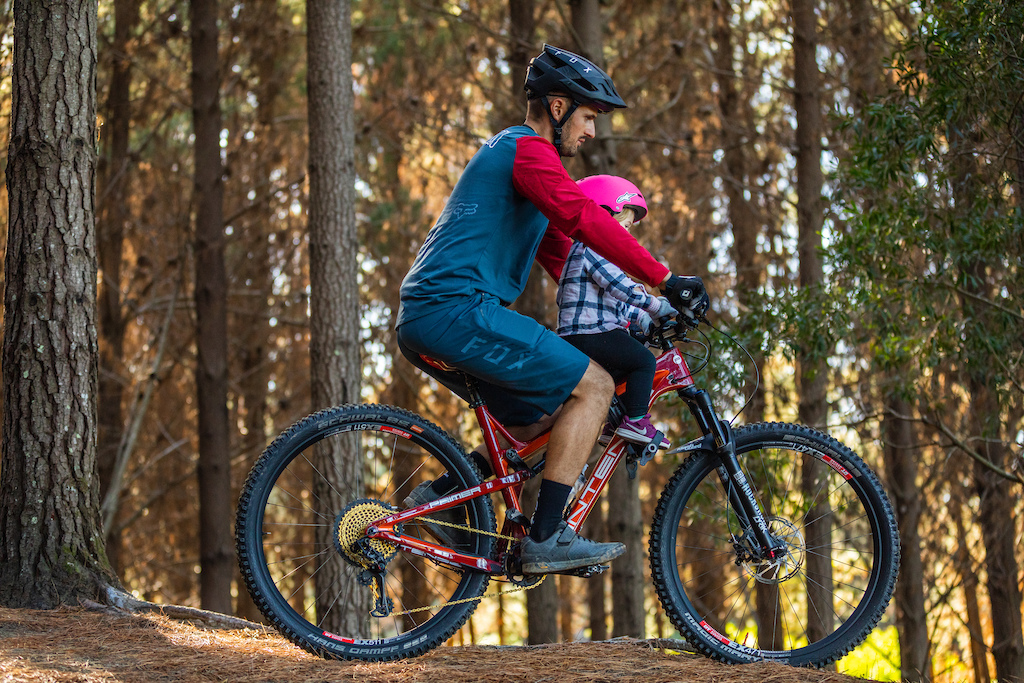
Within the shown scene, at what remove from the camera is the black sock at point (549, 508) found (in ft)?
11.2

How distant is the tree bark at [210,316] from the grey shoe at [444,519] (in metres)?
6.70

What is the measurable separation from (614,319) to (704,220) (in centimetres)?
1003

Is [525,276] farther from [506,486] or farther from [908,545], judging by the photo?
[908,545]

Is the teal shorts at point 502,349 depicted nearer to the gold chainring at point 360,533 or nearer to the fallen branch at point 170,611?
the gold chainring at point 360,533

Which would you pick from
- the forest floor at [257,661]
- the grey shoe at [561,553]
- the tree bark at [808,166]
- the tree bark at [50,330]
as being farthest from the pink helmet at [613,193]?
the tree bark at [808,166]

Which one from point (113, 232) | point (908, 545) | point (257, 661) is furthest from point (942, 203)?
point (113, 232)

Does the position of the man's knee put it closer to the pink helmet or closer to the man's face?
the pink helmet

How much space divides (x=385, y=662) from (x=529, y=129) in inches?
85.4

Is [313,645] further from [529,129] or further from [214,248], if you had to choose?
[214,248]

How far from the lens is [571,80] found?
343 centimetres

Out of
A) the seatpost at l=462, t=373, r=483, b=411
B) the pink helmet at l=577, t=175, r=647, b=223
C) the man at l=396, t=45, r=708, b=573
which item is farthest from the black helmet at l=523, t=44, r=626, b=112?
the seatpost at l=462, t=373, r=483, b=411

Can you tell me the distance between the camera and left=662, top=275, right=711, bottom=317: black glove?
10.8 feet

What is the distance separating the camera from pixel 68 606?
4.45m

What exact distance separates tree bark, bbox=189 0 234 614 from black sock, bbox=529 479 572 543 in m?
7.06
